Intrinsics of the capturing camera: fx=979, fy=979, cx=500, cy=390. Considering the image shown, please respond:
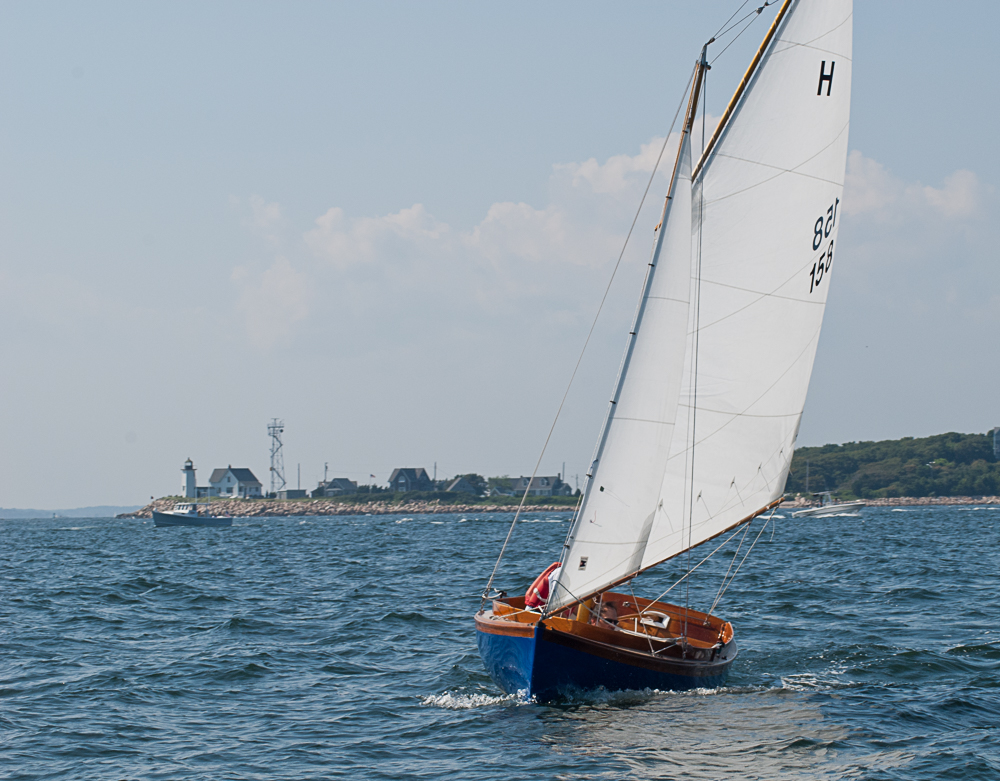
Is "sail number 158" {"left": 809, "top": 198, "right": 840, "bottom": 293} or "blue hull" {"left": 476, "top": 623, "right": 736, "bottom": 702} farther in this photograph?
"sail number 158" {"left": 809, "top": 198, "right": 840, "bottom": 293}

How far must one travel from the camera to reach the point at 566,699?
15227 millimetres

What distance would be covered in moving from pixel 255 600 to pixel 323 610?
3.64 m

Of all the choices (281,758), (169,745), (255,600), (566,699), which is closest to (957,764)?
(566,699)

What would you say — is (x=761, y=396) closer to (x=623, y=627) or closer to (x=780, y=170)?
(x=780, y=170)

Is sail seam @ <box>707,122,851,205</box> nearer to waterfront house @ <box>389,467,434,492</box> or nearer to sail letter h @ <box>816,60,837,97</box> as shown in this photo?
sail letter h @ <box>816,60,837,97</box>

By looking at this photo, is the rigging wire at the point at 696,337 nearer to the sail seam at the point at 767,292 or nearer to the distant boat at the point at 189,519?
the sail seam at the point at 767,292

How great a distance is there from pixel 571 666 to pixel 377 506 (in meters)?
160

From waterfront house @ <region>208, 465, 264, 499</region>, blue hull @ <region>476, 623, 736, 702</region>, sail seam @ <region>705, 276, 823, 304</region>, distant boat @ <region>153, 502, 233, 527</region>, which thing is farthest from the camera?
waterfront house @ <region>208, 465, 264, 499</region>

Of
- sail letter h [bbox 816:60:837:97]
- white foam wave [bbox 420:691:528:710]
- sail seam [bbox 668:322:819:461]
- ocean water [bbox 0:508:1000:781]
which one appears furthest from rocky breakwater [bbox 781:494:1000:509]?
white foam wave [bbox 420:691:528:710]

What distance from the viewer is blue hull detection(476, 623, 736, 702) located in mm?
14820

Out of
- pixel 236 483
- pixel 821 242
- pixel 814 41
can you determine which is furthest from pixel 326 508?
pixel 814 41

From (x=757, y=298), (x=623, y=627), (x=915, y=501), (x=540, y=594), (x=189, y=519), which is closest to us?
(x=757, y=298)

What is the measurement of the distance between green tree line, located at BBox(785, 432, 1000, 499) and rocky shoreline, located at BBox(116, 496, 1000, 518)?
112 inches

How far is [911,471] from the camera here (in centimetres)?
18762
